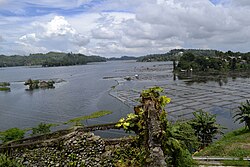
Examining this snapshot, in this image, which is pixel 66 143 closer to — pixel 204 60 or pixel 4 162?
pixel 4 162

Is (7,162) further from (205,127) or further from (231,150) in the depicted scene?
(205,127)

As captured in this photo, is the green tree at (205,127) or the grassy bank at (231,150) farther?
the green tree at (205,127)

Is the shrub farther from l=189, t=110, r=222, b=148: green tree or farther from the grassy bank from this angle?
l=189, t=110, r=222, b=148: green tree

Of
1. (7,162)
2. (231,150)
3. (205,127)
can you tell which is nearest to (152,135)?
(7,162)

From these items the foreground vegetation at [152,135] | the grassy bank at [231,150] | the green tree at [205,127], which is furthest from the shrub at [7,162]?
the green tree at [205,127]

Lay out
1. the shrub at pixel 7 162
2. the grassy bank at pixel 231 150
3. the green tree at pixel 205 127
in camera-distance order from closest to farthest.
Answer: the shrub at pixel 7 162 < the grassy bank at pixel 231 150 < the green tree at pixel 205 127

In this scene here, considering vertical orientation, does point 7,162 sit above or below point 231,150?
above

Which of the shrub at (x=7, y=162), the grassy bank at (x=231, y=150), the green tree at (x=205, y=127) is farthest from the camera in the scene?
the green tree at (x=205, y=127)

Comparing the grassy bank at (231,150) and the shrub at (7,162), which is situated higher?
the shrub at (7,162)

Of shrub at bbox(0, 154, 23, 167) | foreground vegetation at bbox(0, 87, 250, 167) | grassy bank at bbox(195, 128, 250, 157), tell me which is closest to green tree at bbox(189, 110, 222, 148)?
grassy bank at bbox(195, 128, 250, 157)

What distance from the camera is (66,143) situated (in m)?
11.8

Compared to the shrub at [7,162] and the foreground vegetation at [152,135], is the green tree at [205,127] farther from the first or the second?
the shrub at [7,162]

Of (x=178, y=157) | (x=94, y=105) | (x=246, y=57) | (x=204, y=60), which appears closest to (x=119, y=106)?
(x=94, y=105)

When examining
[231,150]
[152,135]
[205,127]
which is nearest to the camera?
[152,135]
